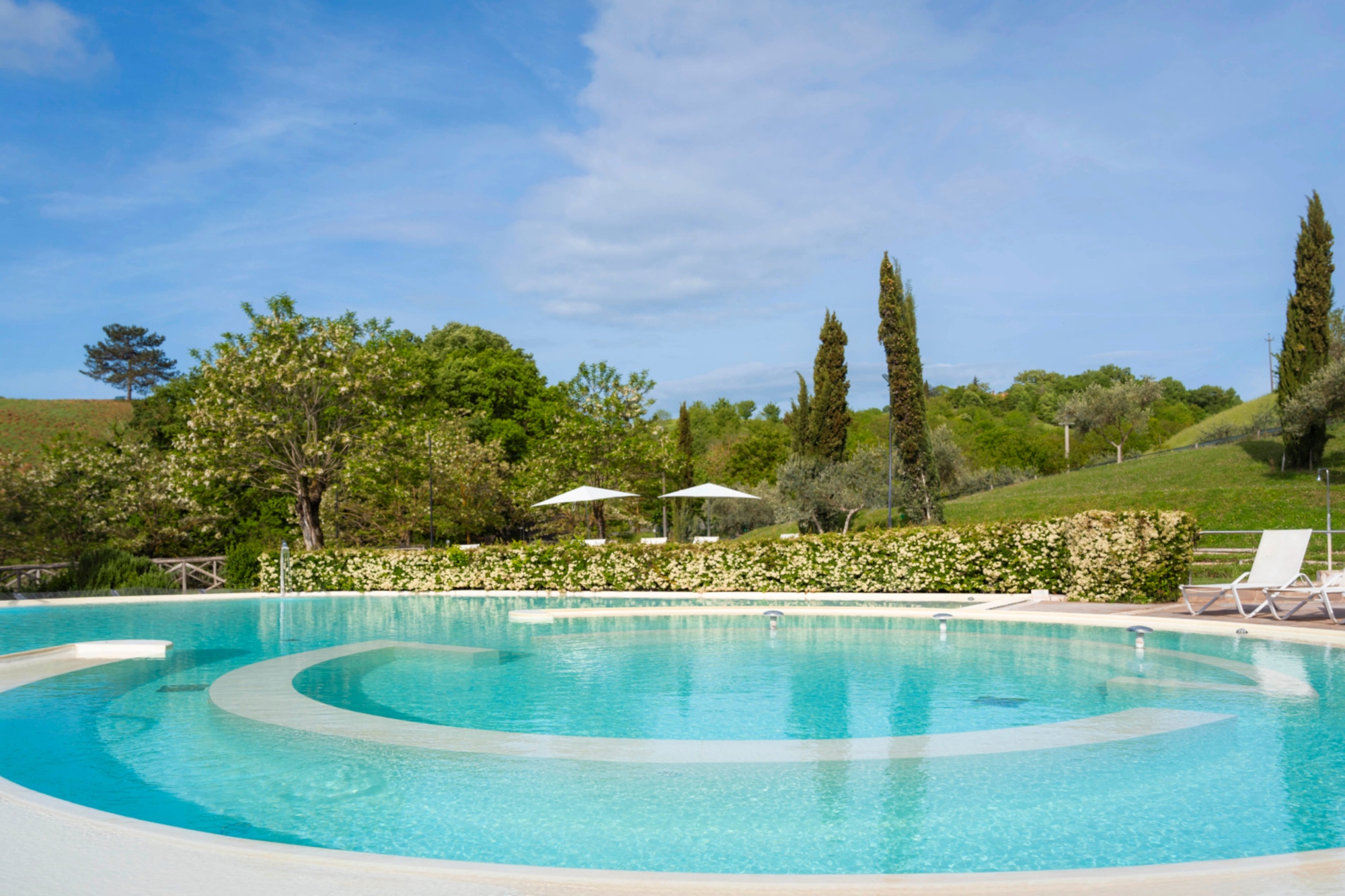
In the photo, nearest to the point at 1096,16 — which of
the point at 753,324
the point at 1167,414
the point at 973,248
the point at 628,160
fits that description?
the point at 973,248

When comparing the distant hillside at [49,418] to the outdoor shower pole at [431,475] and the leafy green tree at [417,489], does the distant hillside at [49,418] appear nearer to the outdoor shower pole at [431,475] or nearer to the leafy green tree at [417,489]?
the leafy green tree at [417,489]

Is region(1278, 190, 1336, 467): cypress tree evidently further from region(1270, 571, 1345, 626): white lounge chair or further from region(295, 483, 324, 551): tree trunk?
region(295, 483, 324, 551): tree trunk

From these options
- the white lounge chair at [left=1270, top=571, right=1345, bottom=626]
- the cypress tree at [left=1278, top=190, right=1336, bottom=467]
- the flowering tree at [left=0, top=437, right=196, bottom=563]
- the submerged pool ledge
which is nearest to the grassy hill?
the cypress tree at [left=1278, top=190, right=1336, bottom=467]

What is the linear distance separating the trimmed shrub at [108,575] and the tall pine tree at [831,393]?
21.6 metres

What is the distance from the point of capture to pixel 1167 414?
71.3 m

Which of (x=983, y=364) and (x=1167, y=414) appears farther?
(x=983, y=364)

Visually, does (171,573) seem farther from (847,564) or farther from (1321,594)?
(1321,594)

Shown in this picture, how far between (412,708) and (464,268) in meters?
22.3

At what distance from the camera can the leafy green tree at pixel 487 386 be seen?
144ft

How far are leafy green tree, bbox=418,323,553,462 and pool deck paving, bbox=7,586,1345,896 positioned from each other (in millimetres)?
37910

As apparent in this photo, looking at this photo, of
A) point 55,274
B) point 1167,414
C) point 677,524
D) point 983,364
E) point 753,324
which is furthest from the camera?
point 983,364

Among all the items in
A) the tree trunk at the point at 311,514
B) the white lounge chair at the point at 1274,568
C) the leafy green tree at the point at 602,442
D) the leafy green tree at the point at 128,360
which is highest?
the leafy green tree at the point at 128,360

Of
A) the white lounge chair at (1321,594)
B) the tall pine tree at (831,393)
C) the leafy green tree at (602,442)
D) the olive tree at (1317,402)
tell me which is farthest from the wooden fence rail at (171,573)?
the olive tree at (1317,402)

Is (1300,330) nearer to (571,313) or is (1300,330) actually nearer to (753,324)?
(753,324)
